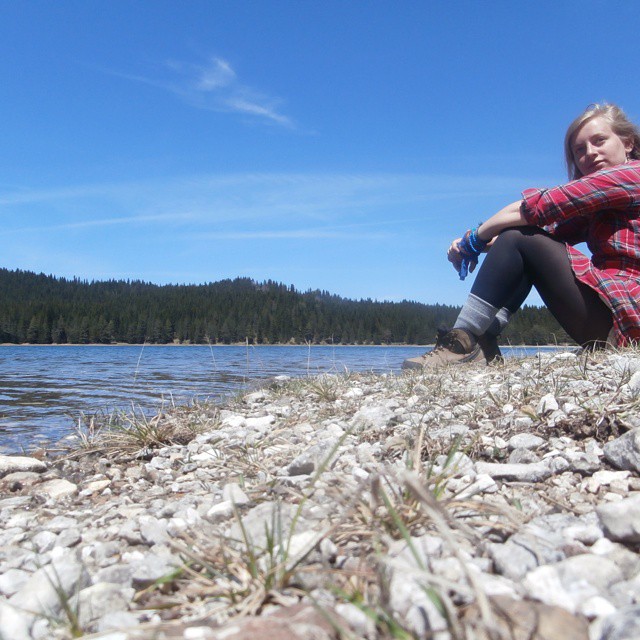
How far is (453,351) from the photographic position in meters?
5.00

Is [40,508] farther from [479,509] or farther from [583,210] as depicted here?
[583,210]

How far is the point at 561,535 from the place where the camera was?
4.44 ft

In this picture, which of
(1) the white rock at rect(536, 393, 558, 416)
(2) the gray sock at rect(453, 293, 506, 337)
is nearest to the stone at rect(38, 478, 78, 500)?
(1) the white rock at rect(536, 393, 558, 416)

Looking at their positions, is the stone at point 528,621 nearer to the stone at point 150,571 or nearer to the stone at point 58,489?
the stone at point 150,571

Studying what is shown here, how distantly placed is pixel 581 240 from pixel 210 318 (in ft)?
229

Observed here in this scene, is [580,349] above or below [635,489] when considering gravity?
above

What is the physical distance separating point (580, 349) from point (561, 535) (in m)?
3.45

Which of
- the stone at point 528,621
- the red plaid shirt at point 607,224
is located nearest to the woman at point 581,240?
the red plaid shirt at point 607,224

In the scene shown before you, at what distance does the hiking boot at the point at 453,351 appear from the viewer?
4895 millimetres

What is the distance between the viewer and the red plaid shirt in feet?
12.5

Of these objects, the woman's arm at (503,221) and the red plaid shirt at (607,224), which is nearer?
the red plaid shirt at (607,224)

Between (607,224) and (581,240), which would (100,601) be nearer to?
(607,224)

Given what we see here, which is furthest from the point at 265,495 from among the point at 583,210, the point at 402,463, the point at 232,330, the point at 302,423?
the point at 232,330

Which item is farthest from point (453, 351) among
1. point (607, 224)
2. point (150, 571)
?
point (150, 571)
